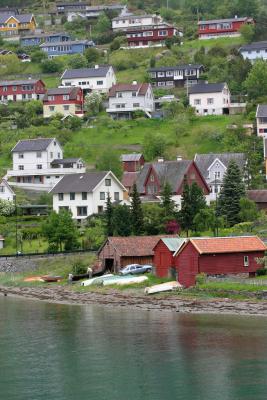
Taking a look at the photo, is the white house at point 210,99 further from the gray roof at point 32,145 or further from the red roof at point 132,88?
the gray roof at point 32,145

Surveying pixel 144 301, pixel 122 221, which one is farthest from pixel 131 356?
pixel 122 221

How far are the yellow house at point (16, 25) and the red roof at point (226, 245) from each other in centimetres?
10454

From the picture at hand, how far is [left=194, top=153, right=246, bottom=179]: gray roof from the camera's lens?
279 ft

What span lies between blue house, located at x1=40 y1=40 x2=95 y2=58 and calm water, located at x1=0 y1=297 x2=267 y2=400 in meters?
91.5

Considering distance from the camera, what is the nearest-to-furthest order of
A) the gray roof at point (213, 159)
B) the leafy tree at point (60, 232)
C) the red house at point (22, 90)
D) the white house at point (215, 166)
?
the leafy tree at point (60, 232)
the white house at point (215, 166)
the gray roof at point (213, 159)
the red house at point (22, 90)

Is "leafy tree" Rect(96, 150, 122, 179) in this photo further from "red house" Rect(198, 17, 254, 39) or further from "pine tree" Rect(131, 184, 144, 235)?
"red house" Rect(198, 17, 254, 39)

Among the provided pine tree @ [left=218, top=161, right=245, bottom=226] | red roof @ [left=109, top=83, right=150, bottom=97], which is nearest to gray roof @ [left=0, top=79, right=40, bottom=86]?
red roof @ [left=109, top=83, right=150, bottom=97]

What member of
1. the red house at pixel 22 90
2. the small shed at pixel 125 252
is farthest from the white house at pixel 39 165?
the small shed at pixel 125 252

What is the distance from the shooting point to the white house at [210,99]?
346ft

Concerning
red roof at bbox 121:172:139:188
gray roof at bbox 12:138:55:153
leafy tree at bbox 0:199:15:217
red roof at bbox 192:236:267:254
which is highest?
gray roof at bbox 12:138:55:153

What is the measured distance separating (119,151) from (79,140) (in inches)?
249

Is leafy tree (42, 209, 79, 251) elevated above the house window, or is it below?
below

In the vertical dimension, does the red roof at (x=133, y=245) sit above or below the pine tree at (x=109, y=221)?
below

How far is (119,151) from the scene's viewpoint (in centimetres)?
9762
